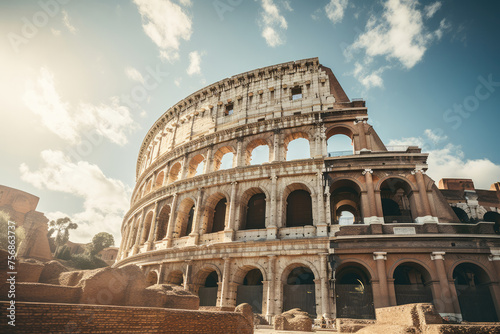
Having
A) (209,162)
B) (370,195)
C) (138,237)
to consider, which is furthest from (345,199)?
(138,237)

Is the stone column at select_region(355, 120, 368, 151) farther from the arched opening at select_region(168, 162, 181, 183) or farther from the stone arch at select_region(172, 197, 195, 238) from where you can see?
the arched opening at select_region(168, 162, 181, 183)

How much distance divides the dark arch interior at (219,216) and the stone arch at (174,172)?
543cm

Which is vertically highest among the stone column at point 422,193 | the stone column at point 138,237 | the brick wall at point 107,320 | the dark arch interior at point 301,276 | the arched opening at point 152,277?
the stone column at point 422,193

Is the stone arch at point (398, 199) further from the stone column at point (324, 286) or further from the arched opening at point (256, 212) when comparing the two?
the arched opening at point (256, 212)

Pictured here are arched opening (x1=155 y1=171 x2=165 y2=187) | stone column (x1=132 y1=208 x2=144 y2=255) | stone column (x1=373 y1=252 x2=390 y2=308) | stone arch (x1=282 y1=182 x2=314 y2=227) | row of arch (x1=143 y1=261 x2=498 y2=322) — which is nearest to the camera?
stone column (x1=373 y1=252 x2=390 y2=308)

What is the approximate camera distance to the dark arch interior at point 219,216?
59.5ft

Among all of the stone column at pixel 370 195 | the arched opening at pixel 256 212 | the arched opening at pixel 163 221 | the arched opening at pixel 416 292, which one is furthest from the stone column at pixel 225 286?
the arched opening at pixel 416 292

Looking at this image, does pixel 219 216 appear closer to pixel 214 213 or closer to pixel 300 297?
pixel 214 213

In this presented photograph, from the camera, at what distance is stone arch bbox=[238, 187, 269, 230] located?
16922mm

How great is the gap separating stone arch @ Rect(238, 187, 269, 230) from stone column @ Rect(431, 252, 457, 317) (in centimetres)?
883

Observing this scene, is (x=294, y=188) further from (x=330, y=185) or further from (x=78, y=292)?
(x=78, y=292)

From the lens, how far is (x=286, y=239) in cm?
1434

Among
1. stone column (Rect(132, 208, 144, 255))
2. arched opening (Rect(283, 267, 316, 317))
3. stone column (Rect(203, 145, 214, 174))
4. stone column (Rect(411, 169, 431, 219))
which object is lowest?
arched opening (Rect(283, 267, 316, 317))

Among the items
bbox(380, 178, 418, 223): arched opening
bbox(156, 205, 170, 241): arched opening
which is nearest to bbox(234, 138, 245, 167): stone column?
bbox(156, 205, 170, 241): arched opening
